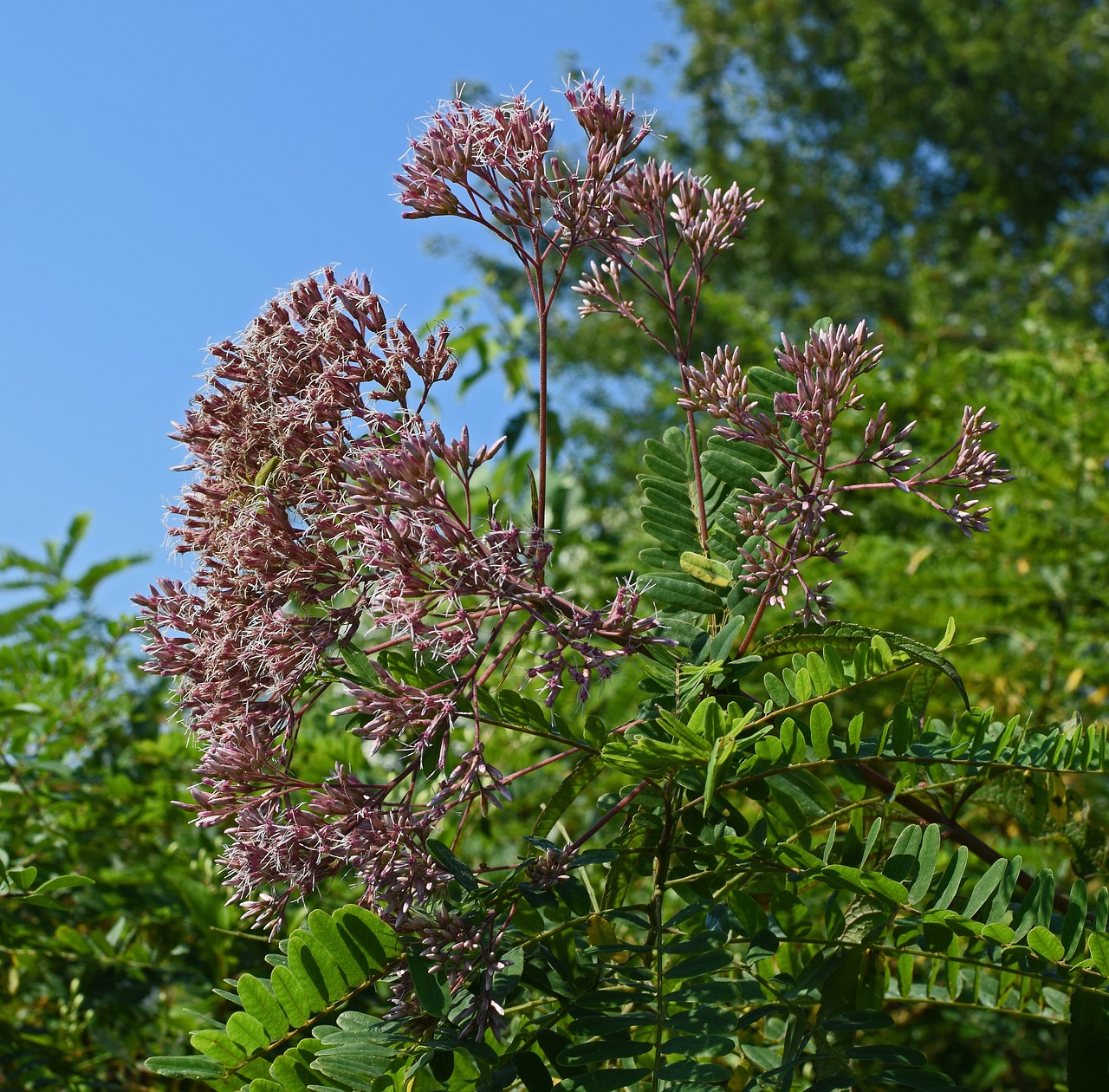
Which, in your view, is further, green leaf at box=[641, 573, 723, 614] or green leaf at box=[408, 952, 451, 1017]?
green leaf at box=[641, 573, 723, 614]

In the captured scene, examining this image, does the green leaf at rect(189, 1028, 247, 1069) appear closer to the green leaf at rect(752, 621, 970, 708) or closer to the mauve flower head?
the mauve flower head

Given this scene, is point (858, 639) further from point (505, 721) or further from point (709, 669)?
point (505, 721)

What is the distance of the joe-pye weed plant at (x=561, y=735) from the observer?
1.04 meters

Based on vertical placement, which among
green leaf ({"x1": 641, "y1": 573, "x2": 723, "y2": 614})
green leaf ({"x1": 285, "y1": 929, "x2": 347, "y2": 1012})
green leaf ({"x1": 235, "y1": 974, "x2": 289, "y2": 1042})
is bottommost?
green leaf ({"x1": 235, "y1": 974, "x2": 289, "y2": 1042})

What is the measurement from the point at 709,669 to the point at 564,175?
0.63 meters

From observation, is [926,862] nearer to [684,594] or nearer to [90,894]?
[684,594]

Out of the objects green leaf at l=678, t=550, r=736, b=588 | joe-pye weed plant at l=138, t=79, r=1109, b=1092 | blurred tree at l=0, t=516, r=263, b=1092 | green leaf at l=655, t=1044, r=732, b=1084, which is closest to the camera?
green leaf at l=655, t=1044, r=732, b=1084

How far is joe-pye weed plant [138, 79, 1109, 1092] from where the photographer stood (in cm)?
104

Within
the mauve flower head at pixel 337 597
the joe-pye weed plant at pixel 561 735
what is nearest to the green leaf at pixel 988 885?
the joe-pye weed plant at pixel 561 735

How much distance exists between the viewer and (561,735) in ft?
3.98

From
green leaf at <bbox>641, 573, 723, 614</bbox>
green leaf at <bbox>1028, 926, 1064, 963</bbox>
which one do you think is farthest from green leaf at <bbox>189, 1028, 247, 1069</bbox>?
green leaf at <bbox>1028, 926, 1064, 963</bbox>

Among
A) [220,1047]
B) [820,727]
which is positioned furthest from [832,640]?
[220,1047]

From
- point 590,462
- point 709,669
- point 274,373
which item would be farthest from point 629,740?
point 590,462

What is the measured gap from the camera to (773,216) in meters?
18.8
